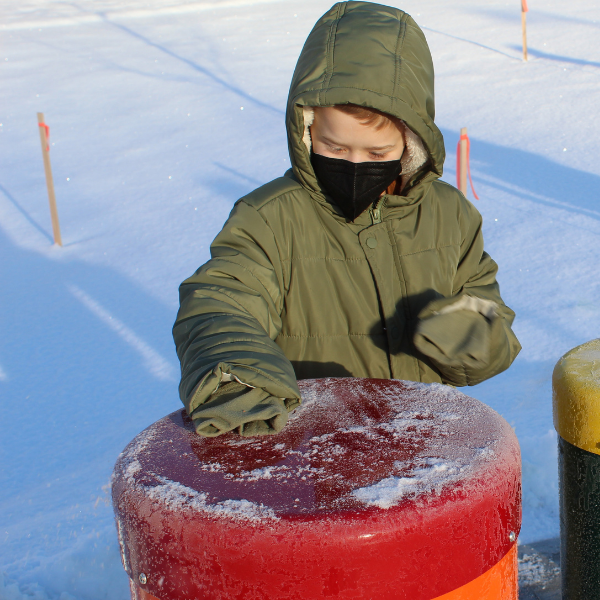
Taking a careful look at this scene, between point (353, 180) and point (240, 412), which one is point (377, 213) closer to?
point (353, 180)

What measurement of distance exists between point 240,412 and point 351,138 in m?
0.70

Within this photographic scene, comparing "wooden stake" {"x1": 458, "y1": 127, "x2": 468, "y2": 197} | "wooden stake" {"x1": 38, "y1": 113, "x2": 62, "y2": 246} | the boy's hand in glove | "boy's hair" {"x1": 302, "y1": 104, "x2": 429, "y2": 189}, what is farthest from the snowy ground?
"boy's hair" {"x1": 302, "y1": 104, "x2": 429, "y2": 189}

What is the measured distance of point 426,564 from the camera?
2.86 ft

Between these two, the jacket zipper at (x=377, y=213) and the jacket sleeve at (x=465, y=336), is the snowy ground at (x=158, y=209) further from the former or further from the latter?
the jacket zipper at (x=377, y=213)

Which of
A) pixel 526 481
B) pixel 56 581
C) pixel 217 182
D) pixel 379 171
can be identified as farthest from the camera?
pixel 217 182

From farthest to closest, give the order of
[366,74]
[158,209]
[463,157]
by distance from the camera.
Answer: [158,209] < [463,157] < [366,74]

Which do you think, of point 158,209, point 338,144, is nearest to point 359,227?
point 338,144

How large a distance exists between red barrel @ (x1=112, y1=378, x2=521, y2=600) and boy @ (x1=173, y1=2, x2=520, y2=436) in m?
0.32

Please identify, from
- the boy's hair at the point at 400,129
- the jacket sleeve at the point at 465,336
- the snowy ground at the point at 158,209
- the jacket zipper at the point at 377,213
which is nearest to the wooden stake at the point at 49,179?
the snowy ground at the point at 158,209

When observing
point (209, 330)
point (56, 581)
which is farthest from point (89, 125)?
point (209, 330)

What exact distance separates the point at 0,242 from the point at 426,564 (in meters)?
5.77

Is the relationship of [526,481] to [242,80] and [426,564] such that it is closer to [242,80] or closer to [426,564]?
[426,564]

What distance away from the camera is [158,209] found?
6.18m

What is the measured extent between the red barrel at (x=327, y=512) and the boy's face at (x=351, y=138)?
64cm
